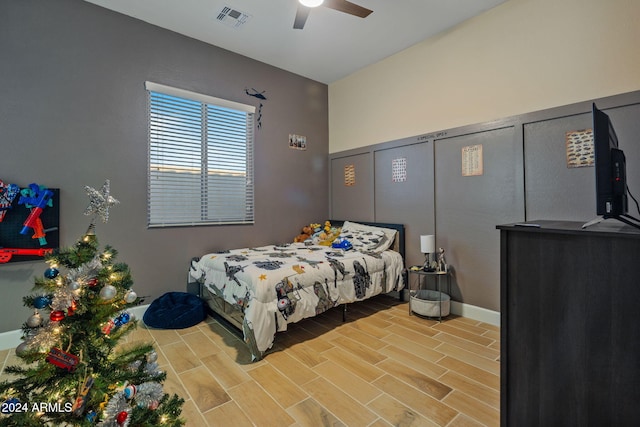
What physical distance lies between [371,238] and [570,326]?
2485 millimetres

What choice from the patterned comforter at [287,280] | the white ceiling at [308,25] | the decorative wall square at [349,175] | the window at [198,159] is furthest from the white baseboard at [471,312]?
the white ceiling at [308,25]

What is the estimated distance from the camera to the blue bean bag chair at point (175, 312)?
281cm

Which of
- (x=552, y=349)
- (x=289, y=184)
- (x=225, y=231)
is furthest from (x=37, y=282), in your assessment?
(x=289, y=184)

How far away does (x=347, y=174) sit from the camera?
174 inches

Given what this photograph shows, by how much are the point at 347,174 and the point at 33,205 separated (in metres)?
3.52

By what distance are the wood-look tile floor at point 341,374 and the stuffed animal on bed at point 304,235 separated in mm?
1446

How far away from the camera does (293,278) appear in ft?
8.13

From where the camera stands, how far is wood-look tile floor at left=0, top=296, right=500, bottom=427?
5.40 ft

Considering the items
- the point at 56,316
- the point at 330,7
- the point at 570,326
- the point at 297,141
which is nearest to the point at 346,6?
the point at 330,7

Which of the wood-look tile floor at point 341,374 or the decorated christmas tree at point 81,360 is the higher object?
the decorated christmas tree at point 81,360

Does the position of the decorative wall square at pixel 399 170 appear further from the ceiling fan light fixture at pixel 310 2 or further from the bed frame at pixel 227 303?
the ceiling fan light fixture at pixel 310 2

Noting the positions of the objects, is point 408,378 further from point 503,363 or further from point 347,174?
point 347,174

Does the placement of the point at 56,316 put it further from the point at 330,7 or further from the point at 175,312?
the point at 330,7

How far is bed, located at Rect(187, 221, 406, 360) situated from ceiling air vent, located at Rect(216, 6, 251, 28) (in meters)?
2.49
